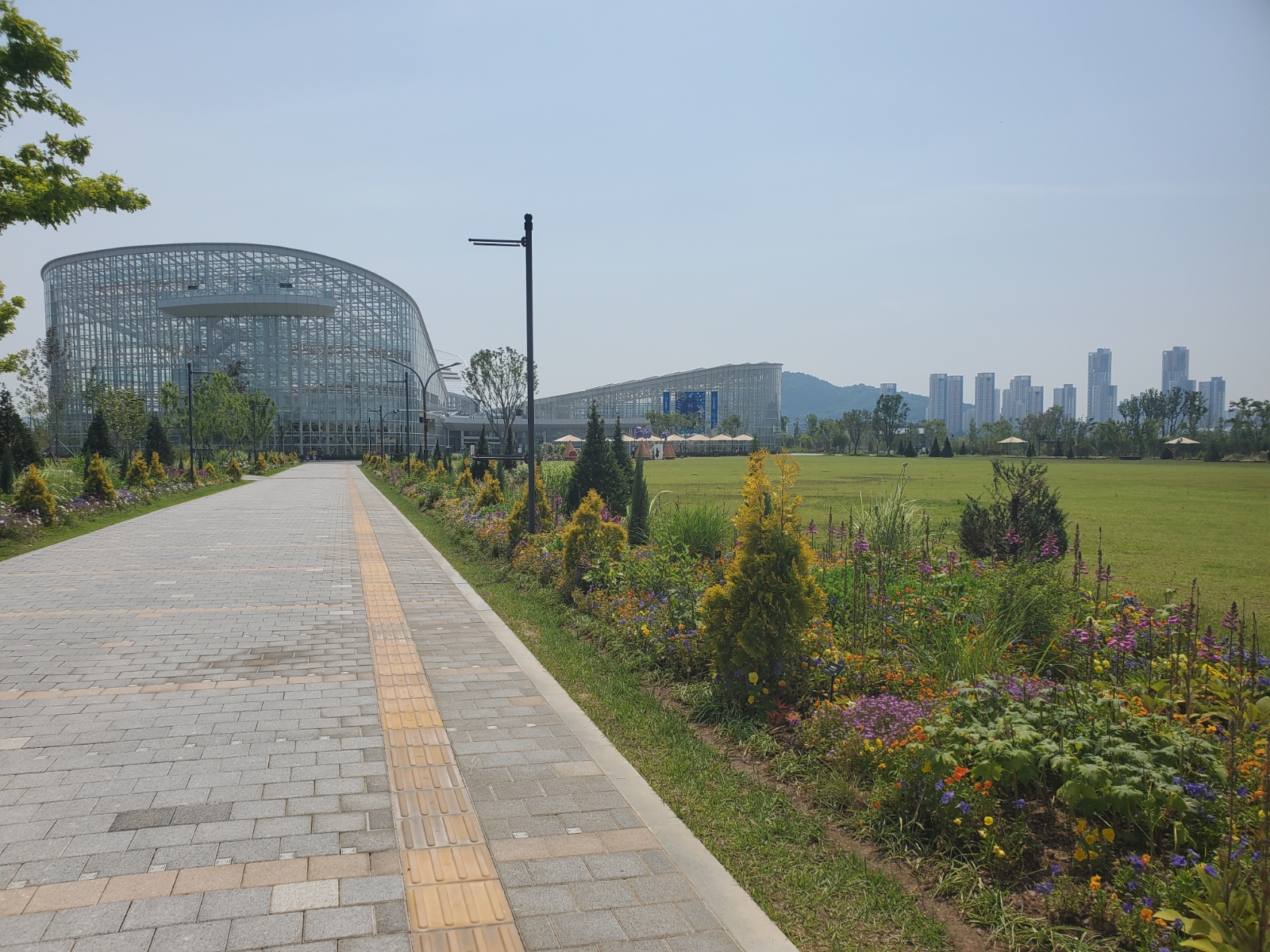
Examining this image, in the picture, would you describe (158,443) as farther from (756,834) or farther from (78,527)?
(756,834)

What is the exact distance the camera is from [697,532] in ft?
36.5

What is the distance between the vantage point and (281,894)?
Answer: 10.2 feet

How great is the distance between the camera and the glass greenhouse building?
245 ft

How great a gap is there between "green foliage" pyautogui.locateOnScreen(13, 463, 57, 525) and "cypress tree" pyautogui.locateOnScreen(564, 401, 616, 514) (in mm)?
11075

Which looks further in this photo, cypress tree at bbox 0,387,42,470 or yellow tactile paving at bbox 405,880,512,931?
cypress tree at bbox 0,387,42,470

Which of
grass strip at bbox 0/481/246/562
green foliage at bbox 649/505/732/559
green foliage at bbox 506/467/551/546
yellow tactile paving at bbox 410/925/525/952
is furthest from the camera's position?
grass strip at bbox 0/481/246/562

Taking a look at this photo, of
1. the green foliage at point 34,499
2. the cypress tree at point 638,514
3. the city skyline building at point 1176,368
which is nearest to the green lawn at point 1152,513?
the cypress tree at point 638,514

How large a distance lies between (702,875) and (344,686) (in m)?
3.71

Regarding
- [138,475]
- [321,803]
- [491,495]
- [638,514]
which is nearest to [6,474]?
[138,475]

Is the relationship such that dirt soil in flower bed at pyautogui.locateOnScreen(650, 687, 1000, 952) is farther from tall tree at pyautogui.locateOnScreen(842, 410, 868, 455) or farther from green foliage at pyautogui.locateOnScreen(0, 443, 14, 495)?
tall tree at pyautogui.locateOnScreen(842, 410, 868, 455)

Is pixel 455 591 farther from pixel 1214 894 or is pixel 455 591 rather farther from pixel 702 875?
pixel 1214 894

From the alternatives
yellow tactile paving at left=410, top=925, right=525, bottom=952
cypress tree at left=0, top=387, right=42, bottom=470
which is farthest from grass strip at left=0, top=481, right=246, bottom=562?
yellow tactile paving at left=410, top=925, right=525, bottom=952

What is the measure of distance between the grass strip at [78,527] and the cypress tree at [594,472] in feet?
32.4

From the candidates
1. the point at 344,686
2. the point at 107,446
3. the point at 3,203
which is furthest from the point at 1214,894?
the point at 107,446
